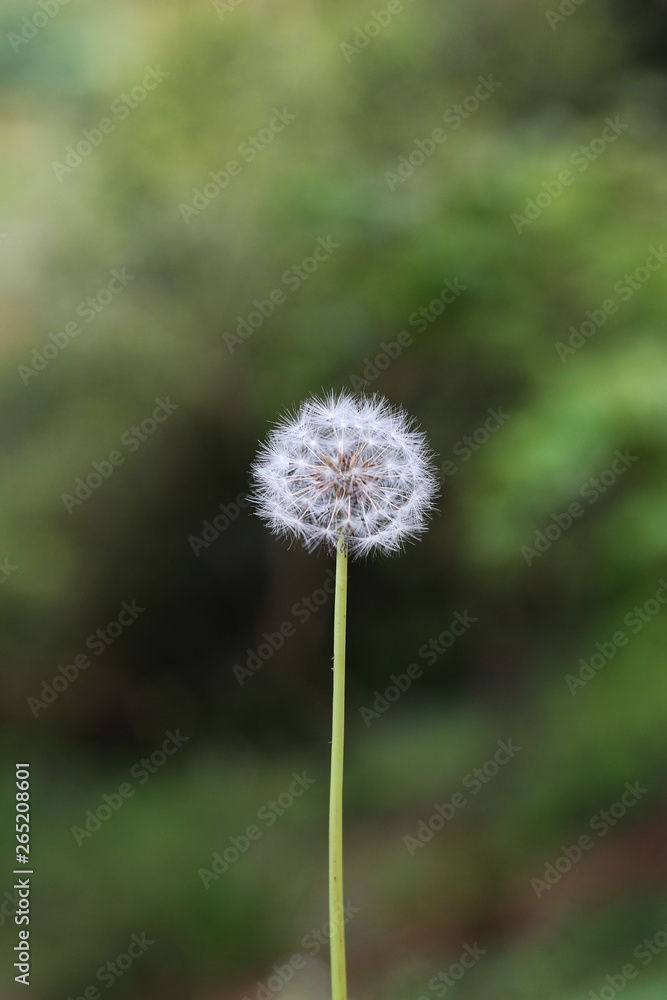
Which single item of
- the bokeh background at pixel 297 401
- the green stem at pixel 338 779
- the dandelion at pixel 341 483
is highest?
the bokeh background at pixel 297 401

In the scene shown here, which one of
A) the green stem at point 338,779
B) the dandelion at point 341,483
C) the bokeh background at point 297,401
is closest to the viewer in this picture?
the green stem at point 338,779

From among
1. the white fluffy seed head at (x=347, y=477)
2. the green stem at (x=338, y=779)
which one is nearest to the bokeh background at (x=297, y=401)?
the white fluffy seed head at (x=347, y=477)

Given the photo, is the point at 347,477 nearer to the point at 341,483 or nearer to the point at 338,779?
the point at 341,483

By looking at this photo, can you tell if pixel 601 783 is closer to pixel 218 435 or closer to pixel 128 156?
pixel 218 435

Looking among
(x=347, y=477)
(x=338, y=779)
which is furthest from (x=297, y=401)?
(x=338, y=779)

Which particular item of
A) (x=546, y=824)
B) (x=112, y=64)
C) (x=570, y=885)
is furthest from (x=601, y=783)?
(x=112, y=64)

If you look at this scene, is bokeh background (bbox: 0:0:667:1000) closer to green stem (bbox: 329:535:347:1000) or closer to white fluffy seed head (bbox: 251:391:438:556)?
white fluffy seed head (bbox: 251:391:438:556)

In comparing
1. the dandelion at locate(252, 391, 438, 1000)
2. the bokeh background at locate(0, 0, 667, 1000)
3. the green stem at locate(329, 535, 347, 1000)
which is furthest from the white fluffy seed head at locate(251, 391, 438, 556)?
the bokeh background at locate(0, 0, 667, 1000)

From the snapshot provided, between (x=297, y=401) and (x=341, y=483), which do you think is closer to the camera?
(x=341, y=483)

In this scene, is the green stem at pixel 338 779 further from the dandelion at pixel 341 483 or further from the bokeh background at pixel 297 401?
the bokeh background at pixel 297 401
